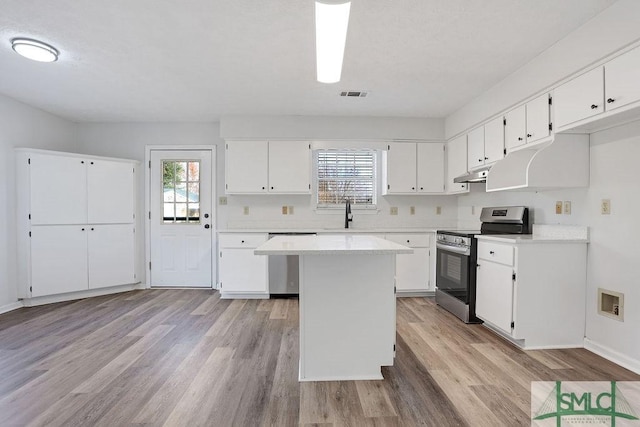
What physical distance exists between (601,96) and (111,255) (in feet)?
17.2

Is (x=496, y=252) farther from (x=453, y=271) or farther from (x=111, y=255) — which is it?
(x=111, y=255)

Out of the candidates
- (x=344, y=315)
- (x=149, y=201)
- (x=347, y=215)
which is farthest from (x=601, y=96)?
(x=149, y=201)

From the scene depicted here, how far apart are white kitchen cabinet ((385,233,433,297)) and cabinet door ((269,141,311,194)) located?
149cm

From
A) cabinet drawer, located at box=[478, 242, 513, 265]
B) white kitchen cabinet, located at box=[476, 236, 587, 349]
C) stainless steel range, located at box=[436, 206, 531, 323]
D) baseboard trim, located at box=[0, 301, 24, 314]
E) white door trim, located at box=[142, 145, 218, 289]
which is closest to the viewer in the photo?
white kitchen cabinet, located at box=[476, 236, 587, 349]

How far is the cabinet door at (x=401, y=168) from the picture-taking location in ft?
14.7

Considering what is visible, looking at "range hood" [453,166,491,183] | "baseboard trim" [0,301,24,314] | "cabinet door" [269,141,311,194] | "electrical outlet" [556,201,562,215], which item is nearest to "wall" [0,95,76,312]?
"baseboard trim" [0,301,24,314]

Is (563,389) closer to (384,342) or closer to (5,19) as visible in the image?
(384,342)

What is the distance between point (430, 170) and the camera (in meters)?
4.51

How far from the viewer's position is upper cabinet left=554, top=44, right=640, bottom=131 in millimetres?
1942

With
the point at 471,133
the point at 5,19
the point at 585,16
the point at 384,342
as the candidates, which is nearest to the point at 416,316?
the point at 384,342

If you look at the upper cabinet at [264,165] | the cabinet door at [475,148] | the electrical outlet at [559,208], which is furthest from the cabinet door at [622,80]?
the upper cabinet at [264,165]

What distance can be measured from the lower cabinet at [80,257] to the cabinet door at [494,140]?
454cm

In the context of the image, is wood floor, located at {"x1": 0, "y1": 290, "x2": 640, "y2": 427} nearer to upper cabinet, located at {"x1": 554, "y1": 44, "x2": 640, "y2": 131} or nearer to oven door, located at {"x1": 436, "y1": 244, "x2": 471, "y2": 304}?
oven door, located at {"x1": 436, "y1": 244, "x2": 471, "y2": 304}

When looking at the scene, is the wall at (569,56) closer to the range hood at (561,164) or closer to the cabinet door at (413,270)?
the range hood at (561,164)
